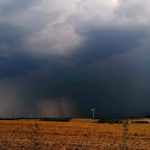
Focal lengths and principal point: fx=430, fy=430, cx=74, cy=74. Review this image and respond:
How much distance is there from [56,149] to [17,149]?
3.75m

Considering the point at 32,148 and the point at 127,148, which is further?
the point at 127,148

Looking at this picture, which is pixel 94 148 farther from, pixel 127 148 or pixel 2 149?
pixel 2 149

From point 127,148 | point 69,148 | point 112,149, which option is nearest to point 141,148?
point 127,148

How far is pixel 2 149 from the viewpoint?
134 feet

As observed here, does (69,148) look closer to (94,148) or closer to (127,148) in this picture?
(94,148)

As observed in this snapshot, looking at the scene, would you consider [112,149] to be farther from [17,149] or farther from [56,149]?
[17,149]

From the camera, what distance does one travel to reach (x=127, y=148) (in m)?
44.0

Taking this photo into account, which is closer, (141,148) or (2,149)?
(2,149)

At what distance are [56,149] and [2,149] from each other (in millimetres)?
5160

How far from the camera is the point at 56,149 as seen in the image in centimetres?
4166

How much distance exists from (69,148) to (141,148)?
8.14 meters

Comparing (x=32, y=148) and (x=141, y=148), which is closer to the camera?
(x=32, y=148)

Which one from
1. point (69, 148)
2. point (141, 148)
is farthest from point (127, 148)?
point (69, 148)

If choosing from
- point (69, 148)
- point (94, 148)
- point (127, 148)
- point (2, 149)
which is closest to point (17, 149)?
point (2, 149)
